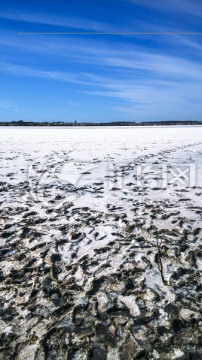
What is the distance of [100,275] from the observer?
2.69m

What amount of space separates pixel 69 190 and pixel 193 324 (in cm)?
399

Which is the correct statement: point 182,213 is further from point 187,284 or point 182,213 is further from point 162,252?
point 187,284

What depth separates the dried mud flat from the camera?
1.89 meters

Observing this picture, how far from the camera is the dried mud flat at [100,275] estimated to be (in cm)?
189

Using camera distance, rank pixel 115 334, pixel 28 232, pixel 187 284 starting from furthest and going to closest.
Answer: pixel 28 232, pixel 187 284, pixel 115 334

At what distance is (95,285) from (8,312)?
79 cm

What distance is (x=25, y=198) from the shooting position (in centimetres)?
508

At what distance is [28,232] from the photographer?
3.63 m

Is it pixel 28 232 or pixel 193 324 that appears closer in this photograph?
pixel 193 324

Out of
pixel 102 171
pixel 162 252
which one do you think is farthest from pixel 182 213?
pixel 102 171

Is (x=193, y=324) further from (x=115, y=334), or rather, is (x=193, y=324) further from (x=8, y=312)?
(x=8, y=312)

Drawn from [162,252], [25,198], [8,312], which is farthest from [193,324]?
[25,198]

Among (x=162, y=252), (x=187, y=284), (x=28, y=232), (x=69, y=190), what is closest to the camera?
(x=187, y=284)

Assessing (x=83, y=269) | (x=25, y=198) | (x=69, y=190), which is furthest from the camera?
(x=69, y=190)
